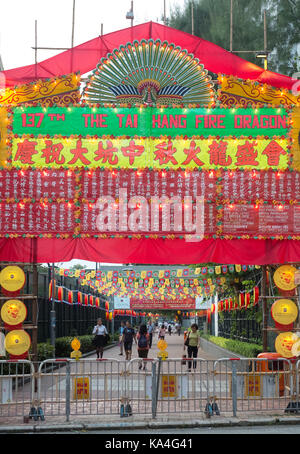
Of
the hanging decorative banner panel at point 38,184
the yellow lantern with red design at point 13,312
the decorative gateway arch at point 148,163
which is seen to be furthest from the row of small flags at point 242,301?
the yellow lantern with red design at point 13,312

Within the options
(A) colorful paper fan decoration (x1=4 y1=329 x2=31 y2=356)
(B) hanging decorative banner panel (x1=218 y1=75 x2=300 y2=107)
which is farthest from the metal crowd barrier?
(B) hanging decorative banner panel (x1=218 y1=75 x2=300 y2=107)

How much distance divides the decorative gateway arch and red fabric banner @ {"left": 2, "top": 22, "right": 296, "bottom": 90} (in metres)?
0.07

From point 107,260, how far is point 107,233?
3.31 feet

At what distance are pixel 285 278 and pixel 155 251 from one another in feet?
9.88

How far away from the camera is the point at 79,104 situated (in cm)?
1404

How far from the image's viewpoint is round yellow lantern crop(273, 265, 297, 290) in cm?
1376

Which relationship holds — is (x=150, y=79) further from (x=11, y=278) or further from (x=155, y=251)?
(x=11, y=278)

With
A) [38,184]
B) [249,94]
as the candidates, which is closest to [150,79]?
[249,94]

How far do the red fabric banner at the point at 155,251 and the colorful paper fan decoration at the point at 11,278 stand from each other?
733 millimetres

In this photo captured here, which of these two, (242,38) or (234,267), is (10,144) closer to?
(234,267)

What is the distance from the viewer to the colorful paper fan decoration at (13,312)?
43.2 feet

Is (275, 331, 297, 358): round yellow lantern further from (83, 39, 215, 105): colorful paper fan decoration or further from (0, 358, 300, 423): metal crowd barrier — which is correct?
(83, 39, 215, 105): colorful paper fan decoration

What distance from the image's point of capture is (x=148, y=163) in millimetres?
13867

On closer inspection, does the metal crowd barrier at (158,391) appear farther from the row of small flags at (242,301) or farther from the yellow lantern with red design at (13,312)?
the row of small flags at (242,301)
